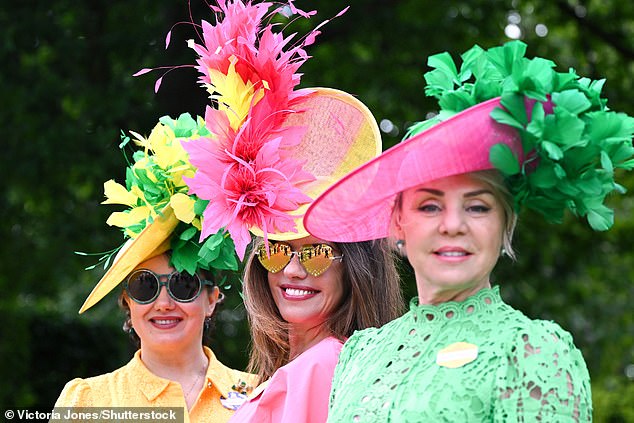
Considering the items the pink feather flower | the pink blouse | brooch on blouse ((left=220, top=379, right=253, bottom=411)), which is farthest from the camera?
brooch on blouse ((left=220, top=379, right=253, bottom=411))

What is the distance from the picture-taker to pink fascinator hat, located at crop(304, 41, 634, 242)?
9.22 feet

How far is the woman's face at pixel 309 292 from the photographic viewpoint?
3945 millimetres

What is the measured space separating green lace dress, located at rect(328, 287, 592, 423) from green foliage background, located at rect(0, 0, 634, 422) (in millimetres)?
5083

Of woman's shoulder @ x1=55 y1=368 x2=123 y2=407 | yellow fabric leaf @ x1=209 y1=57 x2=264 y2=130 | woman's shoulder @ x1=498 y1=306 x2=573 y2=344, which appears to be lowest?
woman's shoulder @ x1=55 y1=368 x2=123 y2=407

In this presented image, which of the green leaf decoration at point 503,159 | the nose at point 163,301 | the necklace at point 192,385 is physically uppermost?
the green leaf decoration at point 503,159

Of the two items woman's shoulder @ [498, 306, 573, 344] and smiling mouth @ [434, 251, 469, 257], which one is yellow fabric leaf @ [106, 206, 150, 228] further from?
woman's shoulder @ [498, 306, 573, 344]

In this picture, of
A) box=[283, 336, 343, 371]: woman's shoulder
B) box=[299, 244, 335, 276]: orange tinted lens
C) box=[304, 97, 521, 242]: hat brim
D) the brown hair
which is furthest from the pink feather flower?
box=[304, 97, 521, 242]: hat brim

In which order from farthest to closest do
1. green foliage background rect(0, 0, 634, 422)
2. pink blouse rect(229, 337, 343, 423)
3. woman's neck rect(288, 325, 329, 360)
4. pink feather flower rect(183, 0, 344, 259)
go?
1. green foliage background rect(0, 0, 634, 422)
2. woman's neck rect(288, 325, 329, 360)
3. pink feather flower rect(183, 0, 344, 259)
4. pink blouse rect(229, 337, 343, 423)

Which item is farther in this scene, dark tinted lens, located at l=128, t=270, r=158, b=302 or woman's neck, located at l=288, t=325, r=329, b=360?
dark tinted lens, located at l=128, t=270, r=158, b=302

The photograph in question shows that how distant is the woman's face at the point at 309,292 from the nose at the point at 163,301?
1.86 feet

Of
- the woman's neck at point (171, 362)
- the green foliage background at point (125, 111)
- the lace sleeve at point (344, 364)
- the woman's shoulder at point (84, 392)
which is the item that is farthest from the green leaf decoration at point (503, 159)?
the green foliage background at point (125, 111)

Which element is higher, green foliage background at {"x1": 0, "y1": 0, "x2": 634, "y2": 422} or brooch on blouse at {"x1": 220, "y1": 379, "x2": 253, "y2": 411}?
brooch on blouse at {"x1": 220, "y1": 379, "x2": 253, "y2": 411}

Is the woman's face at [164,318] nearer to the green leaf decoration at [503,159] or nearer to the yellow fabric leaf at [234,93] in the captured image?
the yellow fabric leaf at [234,93]

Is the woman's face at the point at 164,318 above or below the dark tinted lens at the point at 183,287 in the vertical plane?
below
